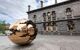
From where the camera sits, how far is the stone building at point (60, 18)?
77.4ft

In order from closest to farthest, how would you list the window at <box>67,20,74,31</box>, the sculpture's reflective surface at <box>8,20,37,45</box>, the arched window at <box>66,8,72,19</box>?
the sculpture's reflective surface at <box>8,20,37,45</box> → the window at <box>67,20,74,31</box> → the arched window at <box>66,8,72,19</box>

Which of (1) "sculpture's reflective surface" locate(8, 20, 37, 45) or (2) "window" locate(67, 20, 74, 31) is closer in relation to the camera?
(1) "sculpture's reflective surface" locate(8, 20, 37, 45)

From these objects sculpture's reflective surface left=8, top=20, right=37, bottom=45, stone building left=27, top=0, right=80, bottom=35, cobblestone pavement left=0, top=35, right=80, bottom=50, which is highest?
stone building left=27, top=0, right=80, bottom=35

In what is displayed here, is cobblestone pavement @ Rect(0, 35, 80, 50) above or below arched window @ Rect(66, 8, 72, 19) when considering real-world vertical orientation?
below

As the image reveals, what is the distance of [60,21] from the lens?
25859mm

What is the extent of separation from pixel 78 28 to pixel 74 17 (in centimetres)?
220

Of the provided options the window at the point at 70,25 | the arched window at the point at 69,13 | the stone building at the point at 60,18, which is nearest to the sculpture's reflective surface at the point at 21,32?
the stone building at the point at 60,18

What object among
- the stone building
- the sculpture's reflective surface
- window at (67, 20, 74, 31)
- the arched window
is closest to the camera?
the sculpture's reflective surface

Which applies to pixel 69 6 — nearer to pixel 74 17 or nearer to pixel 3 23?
pixel 74 17

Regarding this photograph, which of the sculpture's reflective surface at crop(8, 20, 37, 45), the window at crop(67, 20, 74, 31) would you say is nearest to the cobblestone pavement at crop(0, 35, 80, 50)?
the sculpture's reflective surface at crop(8, 20, 37, 45)

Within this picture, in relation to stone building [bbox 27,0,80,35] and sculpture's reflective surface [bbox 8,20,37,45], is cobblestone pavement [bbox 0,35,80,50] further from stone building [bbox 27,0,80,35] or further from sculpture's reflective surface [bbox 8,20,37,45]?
stone building [bbox 27,0,80,35]

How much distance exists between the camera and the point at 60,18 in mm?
26031

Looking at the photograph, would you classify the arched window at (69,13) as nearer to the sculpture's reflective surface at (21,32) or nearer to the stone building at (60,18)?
the stone building at (60,18)

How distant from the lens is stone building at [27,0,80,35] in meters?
23.6
